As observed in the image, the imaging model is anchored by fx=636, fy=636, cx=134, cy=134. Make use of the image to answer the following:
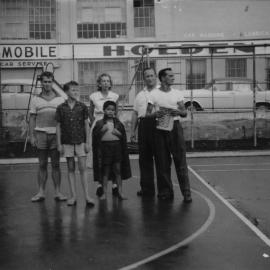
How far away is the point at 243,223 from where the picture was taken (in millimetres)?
7648

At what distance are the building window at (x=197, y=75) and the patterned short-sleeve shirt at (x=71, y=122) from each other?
11.4 metres

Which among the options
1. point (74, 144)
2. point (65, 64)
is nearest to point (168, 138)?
point (74, 144)

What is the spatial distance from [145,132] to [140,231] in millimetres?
2629

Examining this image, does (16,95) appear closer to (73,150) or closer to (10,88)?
(10,88)

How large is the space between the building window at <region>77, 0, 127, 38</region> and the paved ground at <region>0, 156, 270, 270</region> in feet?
75.1

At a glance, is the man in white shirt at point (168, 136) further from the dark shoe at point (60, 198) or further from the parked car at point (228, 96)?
the parked car at point (228, 96)

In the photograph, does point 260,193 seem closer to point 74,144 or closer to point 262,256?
point 74,144

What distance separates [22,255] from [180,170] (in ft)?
11.7

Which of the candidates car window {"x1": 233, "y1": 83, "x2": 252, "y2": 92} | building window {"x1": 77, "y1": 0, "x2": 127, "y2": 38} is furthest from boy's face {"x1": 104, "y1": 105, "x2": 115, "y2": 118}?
building window {"x1": 77, "y1": 0, "x2": 127, "y2": 38}

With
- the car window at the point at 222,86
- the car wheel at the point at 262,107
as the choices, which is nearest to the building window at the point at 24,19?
the car window at the point at 222,86

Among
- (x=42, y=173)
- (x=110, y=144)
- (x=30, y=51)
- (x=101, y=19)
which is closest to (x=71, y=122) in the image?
(x=110, y=144)

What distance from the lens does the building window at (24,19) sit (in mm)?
33062

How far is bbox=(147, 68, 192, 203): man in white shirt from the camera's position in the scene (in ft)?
30.4

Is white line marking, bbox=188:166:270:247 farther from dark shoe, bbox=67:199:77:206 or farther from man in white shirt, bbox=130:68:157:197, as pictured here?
dark shoe, bbox=67:199:77:206
